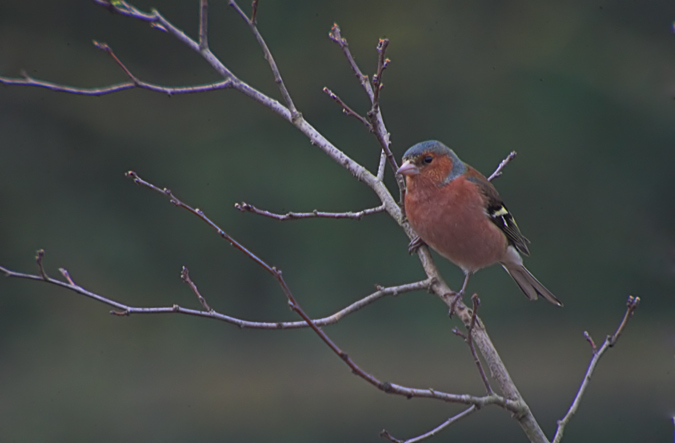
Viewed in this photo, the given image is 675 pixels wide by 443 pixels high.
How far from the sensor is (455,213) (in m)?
2.49

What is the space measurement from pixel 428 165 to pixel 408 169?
0.11m

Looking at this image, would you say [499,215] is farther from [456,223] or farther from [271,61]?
[271,61]

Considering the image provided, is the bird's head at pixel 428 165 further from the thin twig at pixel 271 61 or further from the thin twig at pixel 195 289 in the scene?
the thin twig at pixel 195 289

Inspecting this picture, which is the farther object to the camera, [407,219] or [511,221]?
[511,221]

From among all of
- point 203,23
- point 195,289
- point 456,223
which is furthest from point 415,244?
point 203,23

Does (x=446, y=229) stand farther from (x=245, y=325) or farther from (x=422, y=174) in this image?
(x=245, y=325)

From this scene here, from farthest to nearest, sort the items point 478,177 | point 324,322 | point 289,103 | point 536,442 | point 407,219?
point 478,177, point 407,219, point 289,103, point 324,322, point 536,442

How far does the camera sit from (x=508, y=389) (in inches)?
67.4

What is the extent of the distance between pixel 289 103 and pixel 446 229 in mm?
699

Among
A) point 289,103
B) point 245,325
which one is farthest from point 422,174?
point 245,325

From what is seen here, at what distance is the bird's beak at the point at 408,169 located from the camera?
2484mm

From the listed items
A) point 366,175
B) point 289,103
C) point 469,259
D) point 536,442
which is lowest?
point 536,442

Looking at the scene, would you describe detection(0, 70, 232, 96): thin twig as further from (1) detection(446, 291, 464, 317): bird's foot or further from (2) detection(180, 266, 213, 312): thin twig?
Result: (1) detection(446, 291, 464, 317): bird's foot

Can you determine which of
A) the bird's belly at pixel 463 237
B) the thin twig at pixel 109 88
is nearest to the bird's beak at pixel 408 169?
the bird's belly at pixel 463 237
